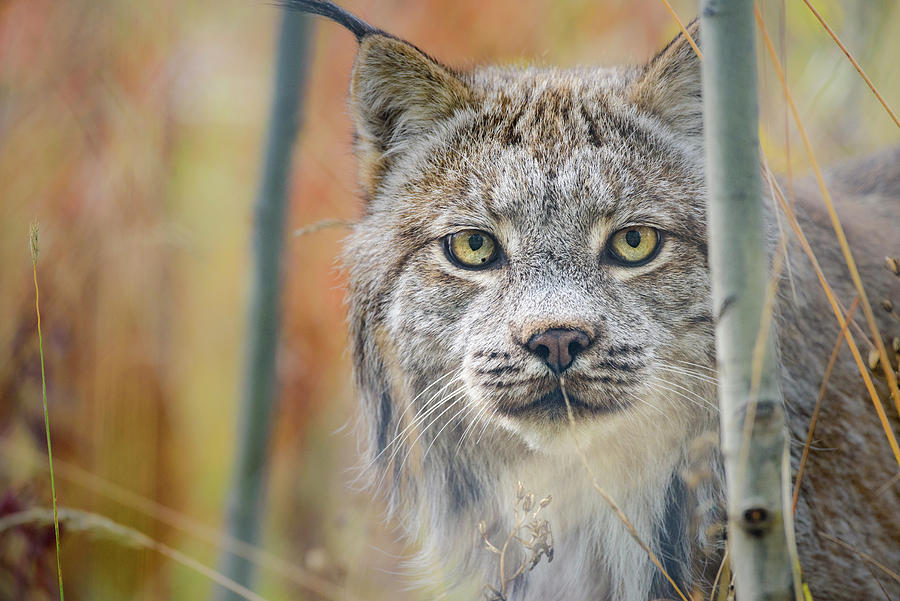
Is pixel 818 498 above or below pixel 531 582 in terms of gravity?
above

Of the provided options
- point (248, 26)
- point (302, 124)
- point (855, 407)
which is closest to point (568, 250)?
point (855, 407)

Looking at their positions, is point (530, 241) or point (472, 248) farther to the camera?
point (472, 248)

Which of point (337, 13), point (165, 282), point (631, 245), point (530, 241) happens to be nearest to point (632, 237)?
point (631, 245)

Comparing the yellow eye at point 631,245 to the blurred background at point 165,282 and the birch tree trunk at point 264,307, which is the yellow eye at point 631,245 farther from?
the blurred background at point 165,282

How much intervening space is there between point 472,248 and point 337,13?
0.75 meters

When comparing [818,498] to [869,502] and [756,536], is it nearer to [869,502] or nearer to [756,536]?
[869,502]

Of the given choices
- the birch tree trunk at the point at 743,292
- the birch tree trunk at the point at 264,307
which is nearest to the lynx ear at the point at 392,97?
the birch tree trunk at the point at 264,307

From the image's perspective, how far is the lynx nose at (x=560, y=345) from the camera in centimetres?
191

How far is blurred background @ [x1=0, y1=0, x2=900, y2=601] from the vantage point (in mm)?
3877

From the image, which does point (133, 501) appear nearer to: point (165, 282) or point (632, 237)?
point (165, 282)

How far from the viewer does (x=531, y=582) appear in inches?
100

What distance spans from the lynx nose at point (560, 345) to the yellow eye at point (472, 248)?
0.37 metres

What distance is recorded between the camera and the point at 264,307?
3055mm

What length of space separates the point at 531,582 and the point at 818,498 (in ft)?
2.95
